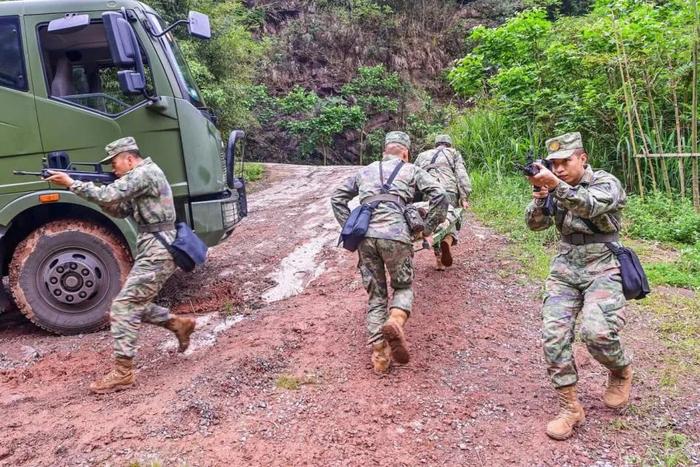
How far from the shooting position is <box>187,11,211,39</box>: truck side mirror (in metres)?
4.24

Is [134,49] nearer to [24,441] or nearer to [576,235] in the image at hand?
[24,441]

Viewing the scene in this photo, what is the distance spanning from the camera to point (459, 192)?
19.7ft

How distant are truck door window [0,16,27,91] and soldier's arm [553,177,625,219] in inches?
168

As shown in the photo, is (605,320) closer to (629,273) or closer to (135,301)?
(629,273)

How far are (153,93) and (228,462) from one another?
318 cm

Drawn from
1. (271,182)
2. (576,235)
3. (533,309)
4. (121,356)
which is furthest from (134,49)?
(271,182)

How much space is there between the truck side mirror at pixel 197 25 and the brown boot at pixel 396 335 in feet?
8.83

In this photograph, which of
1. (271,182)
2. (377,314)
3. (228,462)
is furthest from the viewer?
(271,182)

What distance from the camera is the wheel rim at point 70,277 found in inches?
174

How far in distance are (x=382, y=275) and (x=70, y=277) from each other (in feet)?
8.66

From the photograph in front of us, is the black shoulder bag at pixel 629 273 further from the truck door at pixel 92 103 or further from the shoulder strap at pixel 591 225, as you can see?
the truck door at pixel 92 103

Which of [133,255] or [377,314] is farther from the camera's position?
[133,255]

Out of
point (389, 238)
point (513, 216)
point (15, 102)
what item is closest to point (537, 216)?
point (389, 238)

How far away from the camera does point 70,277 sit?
4.42 m
